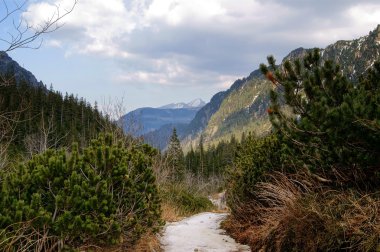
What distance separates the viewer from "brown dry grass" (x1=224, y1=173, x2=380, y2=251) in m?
4.64

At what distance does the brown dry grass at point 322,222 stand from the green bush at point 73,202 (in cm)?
223

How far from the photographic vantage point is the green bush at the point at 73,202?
190 inches

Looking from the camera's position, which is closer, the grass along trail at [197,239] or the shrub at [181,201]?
the grass along trail at [197,239]

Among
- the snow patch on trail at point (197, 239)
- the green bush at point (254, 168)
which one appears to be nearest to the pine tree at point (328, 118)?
the green bush at point (254, 168)

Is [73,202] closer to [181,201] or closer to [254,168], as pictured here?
[254,168]

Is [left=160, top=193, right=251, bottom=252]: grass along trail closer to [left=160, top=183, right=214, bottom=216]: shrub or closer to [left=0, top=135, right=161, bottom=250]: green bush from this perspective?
[left=0, top=135, right=161, bottom=250]: green bush

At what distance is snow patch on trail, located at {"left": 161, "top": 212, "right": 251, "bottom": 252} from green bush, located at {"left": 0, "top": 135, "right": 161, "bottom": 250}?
5.03 feet

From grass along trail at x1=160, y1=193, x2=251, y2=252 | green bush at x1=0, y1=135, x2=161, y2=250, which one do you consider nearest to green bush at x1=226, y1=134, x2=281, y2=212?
grass along trail at x1=160, y1=193, x2=251, y2=252

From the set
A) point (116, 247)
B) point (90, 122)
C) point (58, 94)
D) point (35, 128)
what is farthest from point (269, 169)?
point (58, 94)

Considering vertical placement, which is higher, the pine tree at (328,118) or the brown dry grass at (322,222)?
the pine tree at (328,118)

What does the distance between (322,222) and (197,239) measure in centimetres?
406

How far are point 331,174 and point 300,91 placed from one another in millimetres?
1378

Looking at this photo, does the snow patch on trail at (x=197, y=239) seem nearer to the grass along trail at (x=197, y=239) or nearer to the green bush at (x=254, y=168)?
the grass along trail at (x=197, y=239)

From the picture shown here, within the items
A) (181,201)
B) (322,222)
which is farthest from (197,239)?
(181,201)
